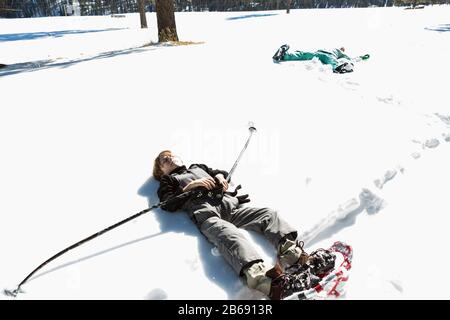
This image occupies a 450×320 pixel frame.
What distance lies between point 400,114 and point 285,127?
217cm

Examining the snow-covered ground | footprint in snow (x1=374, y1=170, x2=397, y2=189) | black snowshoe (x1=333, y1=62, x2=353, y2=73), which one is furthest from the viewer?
black snowshoe (x1=333, y1=62, x2=353, y2=73)

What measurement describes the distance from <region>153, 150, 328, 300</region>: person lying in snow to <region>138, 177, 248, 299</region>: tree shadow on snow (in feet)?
0.25

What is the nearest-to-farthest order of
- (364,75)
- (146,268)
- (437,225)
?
(146,268) → (437,225) → (364,75)

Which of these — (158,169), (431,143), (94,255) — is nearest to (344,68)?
(431,143)

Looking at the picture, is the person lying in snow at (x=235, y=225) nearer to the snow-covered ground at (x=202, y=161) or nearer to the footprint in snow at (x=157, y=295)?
the snow-covered ground at (x=202, y=161)

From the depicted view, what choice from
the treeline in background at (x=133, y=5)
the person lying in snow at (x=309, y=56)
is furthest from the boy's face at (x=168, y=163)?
the treeline in background at (x=133, y=5)

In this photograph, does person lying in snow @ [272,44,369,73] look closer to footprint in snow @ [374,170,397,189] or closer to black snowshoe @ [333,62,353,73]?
black snowshoe @ [333,62,353,73]

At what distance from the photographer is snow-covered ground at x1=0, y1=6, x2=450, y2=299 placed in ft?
9.70

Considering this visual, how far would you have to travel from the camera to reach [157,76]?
7020 mm

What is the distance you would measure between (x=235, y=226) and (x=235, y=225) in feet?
0.16

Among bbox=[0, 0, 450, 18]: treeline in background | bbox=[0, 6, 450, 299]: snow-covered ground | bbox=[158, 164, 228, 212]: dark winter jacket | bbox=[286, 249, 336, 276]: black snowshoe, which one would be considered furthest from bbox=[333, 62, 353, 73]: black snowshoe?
bbox=[0, 0, 450, 18]: treeline in background
